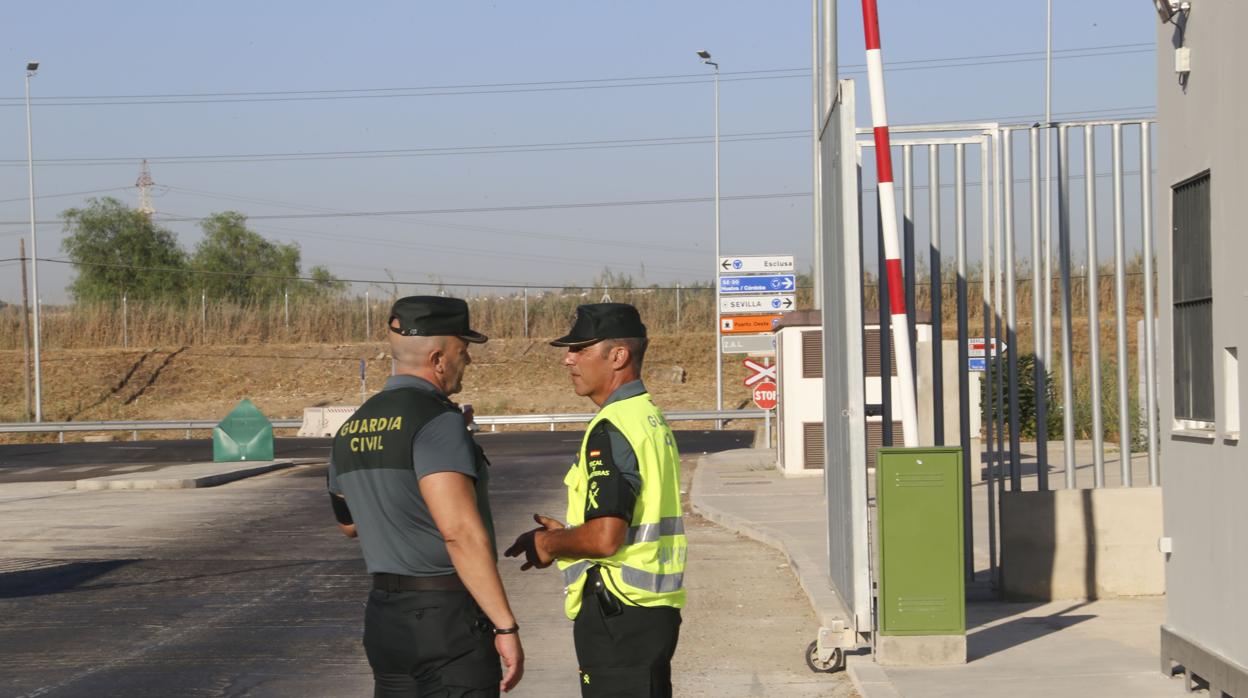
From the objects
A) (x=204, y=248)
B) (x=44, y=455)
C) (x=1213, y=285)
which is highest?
(x=204, y=248)

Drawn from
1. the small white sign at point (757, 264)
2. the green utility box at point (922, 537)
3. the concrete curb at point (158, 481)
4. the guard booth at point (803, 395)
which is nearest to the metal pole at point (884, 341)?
the green utility box at point (922, 537)

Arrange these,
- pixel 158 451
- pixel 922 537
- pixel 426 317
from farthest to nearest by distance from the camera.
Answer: pixel 158 451 < pixel 922 537 < pixel 426 317

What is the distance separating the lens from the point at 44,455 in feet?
120

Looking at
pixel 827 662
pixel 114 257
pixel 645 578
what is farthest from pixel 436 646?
pixel 114 257

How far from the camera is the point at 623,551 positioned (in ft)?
15.9

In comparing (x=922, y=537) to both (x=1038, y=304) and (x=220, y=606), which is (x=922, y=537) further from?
(x=220, y=606)

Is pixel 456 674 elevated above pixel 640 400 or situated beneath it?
situated beneath

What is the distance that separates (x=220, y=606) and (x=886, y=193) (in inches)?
238

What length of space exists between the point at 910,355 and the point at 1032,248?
1.97 m

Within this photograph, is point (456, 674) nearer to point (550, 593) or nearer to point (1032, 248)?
point (1032, 248)

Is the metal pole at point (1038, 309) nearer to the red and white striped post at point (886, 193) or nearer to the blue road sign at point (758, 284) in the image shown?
the red and white striped post at point (886, 193)

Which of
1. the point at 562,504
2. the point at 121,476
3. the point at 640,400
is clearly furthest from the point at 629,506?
the point at 121,476

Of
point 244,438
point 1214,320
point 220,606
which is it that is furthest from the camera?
point 244,438

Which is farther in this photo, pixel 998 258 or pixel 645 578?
pixel 998 258
